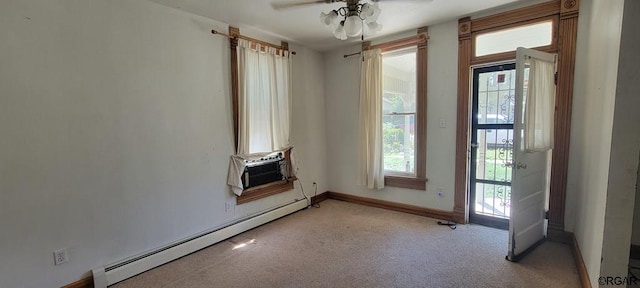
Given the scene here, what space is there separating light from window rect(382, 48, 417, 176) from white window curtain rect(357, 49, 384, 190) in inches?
5.9

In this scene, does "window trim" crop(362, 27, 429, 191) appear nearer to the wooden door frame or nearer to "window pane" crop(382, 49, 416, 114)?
"window pane" crop(382, 49, 416, 114)

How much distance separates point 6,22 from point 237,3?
1.71 meters

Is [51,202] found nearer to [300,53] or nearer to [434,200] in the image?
[300,53]

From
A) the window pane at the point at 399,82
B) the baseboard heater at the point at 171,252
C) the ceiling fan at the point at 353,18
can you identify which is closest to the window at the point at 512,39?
the window pane at the point at 399,82

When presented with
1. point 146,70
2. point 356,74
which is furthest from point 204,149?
point 356,74

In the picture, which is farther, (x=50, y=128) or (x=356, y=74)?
(x=356, y=74)

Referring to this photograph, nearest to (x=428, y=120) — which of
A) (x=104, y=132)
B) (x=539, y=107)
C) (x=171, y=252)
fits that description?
(x=539, y=107)

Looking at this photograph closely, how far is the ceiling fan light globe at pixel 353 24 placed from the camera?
6.91ft

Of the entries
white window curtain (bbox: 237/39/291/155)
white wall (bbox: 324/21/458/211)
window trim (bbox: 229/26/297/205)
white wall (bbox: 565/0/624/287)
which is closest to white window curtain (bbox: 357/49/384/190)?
white wall (bbox: 324/21/458/211)

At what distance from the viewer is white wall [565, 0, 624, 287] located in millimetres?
1815

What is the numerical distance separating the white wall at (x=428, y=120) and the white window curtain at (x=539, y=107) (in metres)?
0.92

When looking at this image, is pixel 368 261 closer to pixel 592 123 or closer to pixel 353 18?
pixel 353 18

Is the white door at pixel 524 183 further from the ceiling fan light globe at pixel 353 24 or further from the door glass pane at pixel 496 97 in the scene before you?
the ceiling fan light globe at pixel 353 24

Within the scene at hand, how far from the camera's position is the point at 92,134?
2.41 metres
